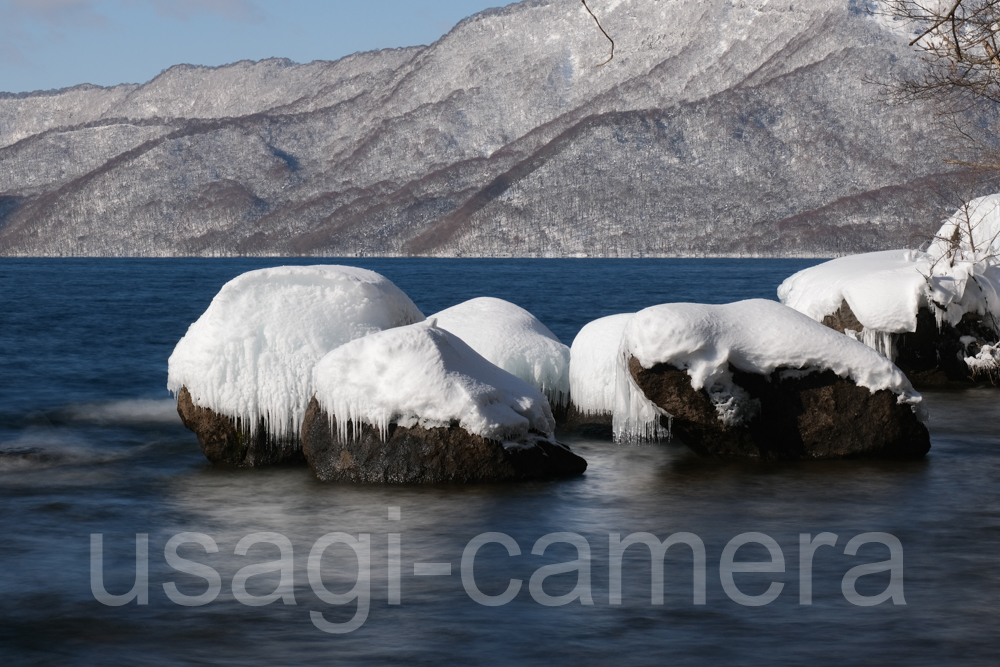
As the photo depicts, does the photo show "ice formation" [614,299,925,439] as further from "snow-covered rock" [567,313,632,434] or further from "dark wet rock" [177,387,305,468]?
"dark wet rock" [177,387,305,468]

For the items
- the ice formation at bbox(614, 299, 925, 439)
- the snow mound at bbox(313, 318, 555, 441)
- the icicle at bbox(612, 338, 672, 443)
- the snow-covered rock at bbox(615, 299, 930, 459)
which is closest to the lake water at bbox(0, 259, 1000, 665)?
the icicle at bbox(612, 338, 672, 443)

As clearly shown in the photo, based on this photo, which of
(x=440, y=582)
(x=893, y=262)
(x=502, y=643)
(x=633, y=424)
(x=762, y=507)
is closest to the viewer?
(x=502, y=643)

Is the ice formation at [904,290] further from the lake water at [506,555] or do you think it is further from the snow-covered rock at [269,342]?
the snow-covered rock at [269,342]

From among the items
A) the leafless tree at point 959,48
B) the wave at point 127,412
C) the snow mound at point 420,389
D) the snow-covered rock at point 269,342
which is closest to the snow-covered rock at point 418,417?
the snow mound at point 420,389

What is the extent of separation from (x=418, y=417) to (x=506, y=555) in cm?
269

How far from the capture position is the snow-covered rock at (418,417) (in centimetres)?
1212

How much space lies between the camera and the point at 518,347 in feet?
53.0

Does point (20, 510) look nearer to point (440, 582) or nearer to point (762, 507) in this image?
point (440, 582)

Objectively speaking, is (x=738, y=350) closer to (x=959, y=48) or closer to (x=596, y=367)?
(x=596, y=367)

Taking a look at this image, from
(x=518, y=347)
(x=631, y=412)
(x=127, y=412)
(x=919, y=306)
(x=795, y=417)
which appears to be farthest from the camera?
(x=919, y=306)

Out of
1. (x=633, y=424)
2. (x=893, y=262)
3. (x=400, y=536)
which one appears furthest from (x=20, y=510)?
(x=893, y=262)

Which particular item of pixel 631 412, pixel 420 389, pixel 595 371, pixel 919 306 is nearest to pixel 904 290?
pixel 919 306

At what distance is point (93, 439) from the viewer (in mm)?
16922

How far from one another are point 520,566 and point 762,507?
3105 millimetres
